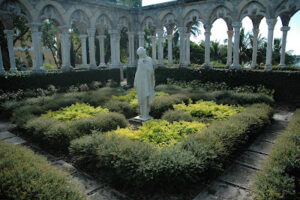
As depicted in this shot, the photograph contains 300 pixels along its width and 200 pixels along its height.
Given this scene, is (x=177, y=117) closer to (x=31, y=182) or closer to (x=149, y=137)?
(x=149, y=137)

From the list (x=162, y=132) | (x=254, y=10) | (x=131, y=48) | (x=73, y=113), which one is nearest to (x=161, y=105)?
(x=162, y=132)

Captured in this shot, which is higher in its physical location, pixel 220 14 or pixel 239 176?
pixel 220 14

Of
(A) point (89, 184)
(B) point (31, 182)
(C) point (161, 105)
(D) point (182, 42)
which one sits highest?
(D) point (182, 42)

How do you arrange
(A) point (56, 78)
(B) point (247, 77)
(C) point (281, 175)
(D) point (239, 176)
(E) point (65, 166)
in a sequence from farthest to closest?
(A) point (56, 78) < (B) point (247, 77) < (E) point (65, 166) < (D) point (239, 176) < (C) point (281, 175)

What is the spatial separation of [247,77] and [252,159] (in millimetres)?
7669

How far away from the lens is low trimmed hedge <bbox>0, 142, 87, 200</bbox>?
2809 millimetres

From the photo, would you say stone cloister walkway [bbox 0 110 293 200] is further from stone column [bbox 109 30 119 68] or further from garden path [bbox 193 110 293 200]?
stone column [bbox 109 30 119 68]

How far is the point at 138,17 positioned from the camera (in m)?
17.2

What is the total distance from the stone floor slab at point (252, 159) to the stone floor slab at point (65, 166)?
352 cm

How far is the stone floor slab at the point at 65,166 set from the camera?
472cm

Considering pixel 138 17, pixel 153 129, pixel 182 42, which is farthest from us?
pixel 138 17

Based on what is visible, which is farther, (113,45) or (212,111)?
(113,45)

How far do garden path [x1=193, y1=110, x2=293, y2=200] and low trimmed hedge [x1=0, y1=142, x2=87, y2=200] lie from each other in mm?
2052

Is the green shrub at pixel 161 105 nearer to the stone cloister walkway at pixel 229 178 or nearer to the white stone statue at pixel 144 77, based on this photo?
the white stone statue at pixel 144 77
